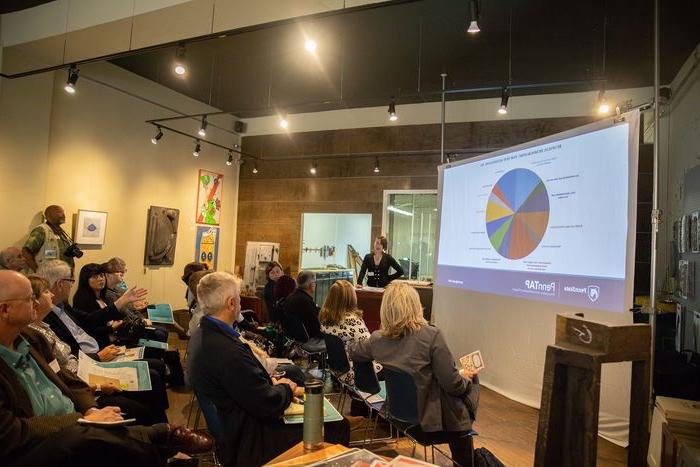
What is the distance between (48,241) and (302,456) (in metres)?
5.30

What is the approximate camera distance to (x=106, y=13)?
4.46 m

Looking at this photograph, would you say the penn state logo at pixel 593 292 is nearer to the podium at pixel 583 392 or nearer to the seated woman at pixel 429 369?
the seated woman at pixel 429 369

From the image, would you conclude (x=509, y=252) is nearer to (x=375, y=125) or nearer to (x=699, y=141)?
(x=699, y=141)

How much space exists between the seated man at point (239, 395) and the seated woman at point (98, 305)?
1834 mm

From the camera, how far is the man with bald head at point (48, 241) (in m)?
5.27

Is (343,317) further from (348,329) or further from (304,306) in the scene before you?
(304,306)

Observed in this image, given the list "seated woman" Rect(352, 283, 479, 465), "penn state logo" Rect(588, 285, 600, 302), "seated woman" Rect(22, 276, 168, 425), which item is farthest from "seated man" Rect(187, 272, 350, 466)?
"penn state logo" Rect(588, 285, 600, 302)

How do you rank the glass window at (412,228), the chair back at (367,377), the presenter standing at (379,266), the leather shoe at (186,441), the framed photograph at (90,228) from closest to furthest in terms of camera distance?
the leather shoe at (186,441)
the chair back at (367,377)
the framed photograph at (90,228)
the presenter standing at (379,266)
the glass window at (412,228)

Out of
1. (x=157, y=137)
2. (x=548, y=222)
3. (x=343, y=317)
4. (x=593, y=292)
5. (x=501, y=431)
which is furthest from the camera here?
(x=157, y=137)

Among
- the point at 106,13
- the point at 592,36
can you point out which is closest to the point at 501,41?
the point at 592,36

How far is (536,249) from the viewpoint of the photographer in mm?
3949

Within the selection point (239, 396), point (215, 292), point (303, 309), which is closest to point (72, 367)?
point (215, 292)

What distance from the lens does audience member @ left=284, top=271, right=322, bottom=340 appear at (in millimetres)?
4422

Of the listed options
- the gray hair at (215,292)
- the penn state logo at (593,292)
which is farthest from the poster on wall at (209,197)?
the penn state logo at (593,292)
